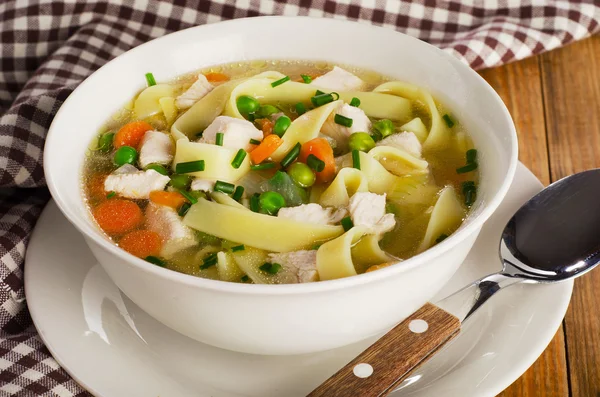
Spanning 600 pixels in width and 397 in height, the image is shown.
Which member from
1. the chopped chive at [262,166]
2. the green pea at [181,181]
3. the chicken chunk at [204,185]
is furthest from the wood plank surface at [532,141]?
the green pea at [181,181]

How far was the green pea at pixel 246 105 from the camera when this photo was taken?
11.1 feet

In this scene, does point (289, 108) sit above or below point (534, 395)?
above

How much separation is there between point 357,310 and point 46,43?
3.26 m

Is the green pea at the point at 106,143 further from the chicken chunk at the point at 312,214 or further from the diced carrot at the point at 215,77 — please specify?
the chicken chunk at the point at 312,214

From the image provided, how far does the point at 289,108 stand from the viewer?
3.47m

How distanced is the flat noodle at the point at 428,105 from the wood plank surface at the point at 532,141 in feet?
2.92

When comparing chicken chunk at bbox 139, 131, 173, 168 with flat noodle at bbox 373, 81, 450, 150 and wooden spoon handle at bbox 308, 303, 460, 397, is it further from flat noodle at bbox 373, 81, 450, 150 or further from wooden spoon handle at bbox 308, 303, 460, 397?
wooden spoon handle at bbox 308, 303, 460, 397

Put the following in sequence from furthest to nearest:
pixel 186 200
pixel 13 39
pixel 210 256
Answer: pixel 13 39, pixel 186 200, pixel 210 256

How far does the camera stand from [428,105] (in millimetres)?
3402

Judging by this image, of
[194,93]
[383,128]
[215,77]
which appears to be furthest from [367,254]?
[215,77]

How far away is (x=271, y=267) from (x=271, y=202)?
301 mm

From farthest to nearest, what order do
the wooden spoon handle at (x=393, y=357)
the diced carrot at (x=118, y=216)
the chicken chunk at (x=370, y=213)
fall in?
the diced carrot at (x=118, y=216), the chicken chunk at (x=370, y=213), the wooden spoon handle at (x=393, y=357)

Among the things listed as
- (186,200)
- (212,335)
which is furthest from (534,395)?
(186,200)

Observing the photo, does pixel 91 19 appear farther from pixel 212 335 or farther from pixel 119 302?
pixel 212 335
